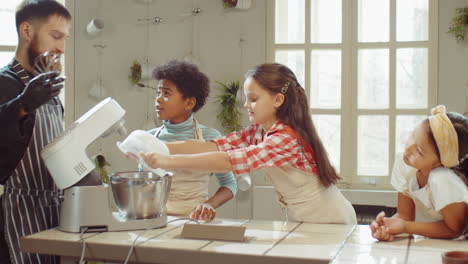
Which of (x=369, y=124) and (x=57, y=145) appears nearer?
(x=57, y=145)

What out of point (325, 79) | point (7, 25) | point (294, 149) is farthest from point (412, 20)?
point (7, 25)

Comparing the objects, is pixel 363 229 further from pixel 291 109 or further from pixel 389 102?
pixel 389 102

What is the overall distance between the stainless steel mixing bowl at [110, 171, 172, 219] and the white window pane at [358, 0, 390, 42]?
246 cm

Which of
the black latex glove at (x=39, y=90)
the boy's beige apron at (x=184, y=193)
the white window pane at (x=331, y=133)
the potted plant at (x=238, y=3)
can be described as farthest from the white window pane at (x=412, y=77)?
the black latex glove at (x=39, y=90)

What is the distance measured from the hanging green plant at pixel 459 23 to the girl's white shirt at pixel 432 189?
2.07 meters

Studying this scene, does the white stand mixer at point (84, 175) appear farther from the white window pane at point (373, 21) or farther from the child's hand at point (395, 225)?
the white window pane at point (373, 21)

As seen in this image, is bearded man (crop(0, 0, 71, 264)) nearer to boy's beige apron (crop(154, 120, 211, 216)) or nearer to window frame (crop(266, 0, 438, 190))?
boy's beige apron (crop(154, 120, 211, 216))

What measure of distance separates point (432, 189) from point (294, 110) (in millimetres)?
616

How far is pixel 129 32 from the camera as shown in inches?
163

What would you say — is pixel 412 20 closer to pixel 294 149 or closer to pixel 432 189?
pixel 294 149

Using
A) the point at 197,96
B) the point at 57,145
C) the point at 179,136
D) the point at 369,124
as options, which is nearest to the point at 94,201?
the point at 57,145

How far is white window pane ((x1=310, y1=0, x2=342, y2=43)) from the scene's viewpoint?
3.90 metres

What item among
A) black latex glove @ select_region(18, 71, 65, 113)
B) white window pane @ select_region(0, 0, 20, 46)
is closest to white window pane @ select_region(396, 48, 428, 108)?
black latex glove @ select_region(18, 71, 65, 113)

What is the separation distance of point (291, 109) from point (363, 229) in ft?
1.77
